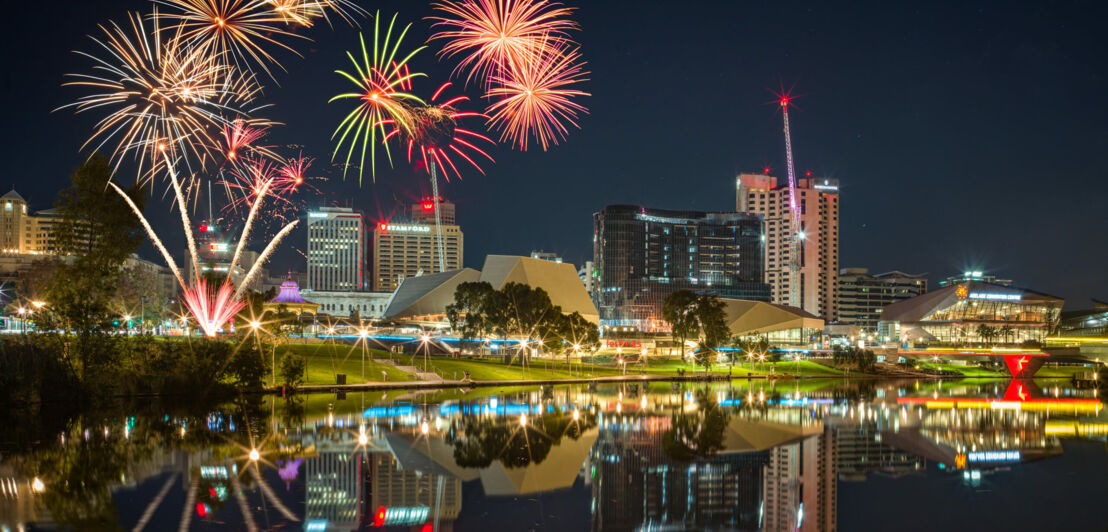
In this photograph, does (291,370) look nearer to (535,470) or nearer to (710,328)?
(535,470)

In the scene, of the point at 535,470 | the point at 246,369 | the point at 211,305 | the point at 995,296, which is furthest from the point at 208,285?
the point at 995,296

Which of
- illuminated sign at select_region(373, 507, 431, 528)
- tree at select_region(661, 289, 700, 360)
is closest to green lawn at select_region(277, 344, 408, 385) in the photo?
illuminated sign at select_region(373, 507, 431, 528)

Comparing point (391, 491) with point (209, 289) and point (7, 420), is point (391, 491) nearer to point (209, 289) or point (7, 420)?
point (7, 420)

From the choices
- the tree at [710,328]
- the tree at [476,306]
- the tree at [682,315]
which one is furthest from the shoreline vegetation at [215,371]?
the tree at [682,315]

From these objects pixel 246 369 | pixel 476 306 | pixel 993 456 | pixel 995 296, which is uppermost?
pixel 995 296

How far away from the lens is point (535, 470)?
24.4 m

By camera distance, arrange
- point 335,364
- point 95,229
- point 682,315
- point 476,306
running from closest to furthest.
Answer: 1. point 95,229
2. point 335,364
3. point 476,306
4. point 682,315

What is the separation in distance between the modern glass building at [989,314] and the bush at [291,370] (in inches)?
5363

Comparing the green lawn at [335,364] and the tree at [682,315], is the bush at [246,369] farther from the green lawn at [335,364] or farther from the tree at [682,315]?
the tree at [682,315]

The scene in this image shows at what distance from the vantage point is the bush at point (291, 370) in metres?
52.8

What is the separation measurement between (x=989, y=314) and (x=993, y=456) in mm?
152428

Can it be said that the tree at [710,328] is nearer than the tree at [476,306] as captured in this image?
No

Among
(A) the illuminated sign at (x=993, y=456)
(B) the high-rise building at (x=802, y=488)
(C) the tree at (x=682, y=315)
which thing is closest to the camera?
(B) the high-rise building at (x=802, y=488)

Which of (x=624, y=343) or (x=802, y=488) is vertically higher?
(x=802, y=488)
